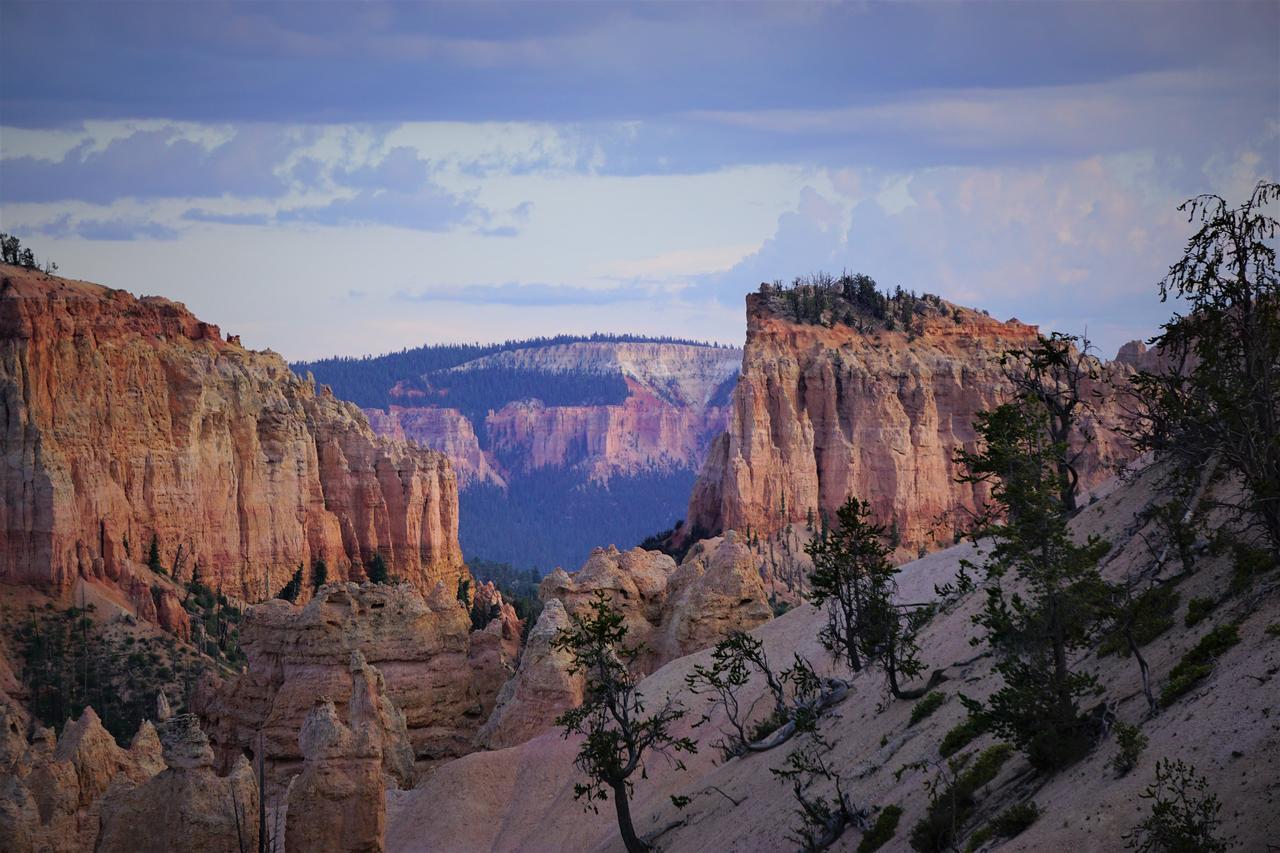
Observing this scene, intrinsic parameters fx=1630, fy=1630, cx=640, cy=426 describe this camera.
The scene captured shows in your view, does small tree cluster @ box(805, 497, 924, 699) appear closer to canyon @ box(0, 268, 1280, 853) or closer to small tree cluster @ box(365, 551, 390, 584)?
canyon @ box(0, 268, 1280, 853)

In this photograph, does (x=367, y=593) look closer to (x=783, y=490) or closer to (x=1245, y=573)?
(x=1245, y=573)

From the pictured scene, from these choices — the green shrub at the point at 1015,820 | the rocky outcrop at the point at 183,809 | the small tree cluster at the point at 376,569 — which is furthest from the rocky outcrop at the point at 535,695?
the small tree cluster at the point at 376,569

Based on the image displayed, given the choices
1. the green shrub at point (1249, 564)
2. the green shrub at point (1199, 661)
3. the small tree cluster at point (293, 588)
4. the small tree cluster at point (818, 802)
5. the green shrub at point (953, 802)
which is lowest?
the small tree cluster at point (293, 588)

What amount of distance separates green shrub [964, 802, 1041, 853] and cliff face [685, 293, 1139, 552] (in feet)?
259

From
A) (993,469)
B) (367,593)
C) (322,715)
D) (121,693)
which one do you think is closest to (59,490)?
(121,693)

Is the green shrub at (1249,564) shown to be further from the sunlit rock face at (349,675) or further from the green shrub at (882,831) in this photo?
the sunlit rock face at (349,675)

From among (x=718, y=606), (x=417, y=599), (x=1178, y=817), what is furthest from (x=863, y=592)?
(x=417, y=599)

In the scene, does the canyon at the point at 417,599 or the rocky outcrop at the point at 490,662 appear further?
the rocky outcrop at the point at 490,662

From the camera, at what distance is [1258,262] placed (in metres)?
22.9

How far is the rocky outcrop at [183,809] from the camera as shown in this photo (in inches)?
1264

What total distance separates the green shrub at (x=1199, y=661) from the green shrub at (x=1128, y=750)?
3.58 ft

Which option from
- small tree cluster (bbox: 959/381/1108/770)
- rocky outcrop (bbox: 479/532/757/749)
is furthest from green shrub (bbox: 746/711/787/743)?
small tree cluster (bbox: 959/381/1108/770)

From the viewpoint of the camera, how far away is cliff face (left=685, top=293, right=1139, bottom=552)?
4050 inches

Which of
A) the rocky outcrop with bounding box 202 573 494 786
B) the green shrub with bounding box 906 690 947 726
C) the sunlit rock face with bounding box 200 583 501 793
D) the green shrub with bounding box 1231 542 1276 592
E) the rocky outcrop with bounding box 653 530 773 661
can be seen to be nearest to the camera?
the green shrub with bounding box 1231 542 1276 592
